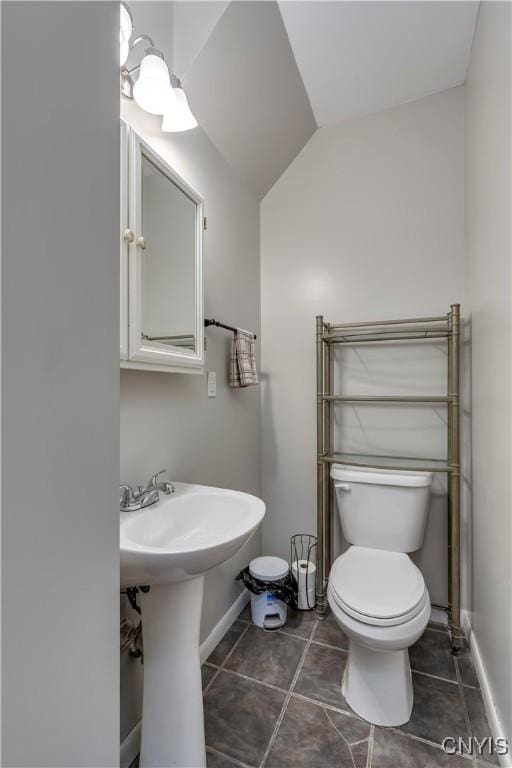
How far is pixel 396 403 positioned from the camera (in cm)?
188

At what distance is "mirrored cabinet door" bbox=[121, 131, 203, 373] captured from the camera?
1081 mm

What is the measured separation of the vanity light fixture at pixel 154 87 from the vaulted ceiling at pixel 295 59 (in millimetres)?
251

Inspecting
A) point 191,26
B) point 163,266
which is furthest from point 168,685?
point 191,26

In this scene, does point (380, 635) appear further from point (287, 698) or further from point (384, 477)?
point (384, 477)

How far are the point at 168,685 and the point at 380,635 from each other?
71cm

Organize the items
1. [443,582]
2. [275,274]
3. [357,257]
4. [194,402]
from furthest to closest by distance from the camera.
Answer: [275,274] < [357,257] < [443,582] < [194,402]

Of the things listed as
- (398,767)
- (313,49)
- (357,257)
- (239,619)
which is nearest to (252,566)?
(239,619)

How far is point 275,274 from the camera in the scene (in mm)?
2164

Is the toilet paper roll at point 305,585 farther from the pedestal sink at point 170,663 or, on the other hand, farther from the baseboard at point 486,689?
the pedestal sink at point 170,663

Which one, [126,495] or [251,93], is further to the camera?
[251,93]

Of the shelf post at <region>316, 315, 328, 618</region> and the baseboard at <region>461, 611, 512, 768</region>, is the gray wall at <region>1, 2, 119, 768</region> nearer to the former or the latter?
the baseboard at <region>461, 611, 512, 768</region>

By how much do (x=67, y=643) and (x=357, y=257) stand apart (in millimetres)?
2025

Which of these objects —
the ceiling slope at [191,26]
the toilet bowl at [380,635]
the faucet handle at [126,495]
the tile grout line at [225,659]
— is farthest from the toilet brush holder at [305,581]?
the ceiling slope at [191,26]

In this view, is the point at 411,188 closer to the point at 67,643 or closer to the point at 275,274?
the point at 275,274
